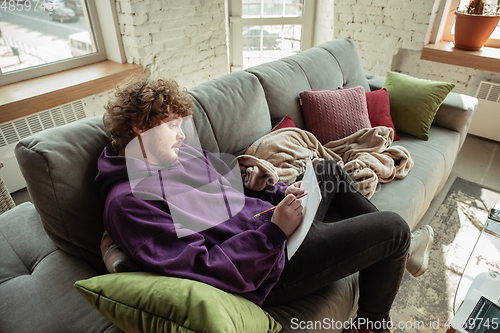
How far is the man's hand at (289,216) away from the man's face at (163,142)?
→ 39 cm

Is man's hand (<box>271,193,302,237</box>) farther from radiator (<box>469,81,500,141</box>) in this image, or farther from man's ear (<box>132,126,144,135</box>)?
radiator (<box>469,81,500,141</box>)

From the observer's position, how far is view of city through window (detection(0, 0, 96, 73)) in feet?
6.47

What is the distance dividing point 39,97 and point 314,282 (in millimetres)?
1879

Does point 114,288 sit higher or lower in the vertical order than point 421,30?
lower

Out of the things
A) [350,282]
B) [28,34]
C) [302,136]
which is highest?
[28,34]

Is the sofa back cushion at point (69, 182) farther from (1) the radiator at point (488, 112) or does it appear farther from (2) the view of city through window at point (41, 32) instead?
(1) the radiator at point (488, 112)

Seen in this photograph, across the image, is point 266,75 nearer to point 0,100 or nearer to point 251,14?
point 0,100

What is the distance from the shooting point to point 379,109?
6.26 ft

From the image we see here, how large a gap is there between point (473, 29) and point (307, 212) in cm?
258

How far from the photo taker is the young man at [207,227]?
0.85 m

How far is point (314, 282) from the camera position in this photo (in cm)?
102

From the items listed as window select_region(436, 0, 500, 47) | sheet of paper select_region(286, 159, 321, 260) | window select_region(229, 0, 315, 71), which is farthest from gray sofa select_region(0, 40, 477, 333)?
window select_region(436, 0, 500, 47)

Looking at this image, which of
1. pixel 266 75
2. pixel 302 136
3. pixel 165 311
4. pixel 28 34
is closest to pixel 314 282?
pixel 165 311

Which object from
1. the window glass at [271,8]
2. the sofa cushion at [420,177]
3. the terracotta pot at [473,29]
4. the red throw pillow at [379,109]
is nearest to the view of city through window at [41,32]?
the window glass at [271,8]
